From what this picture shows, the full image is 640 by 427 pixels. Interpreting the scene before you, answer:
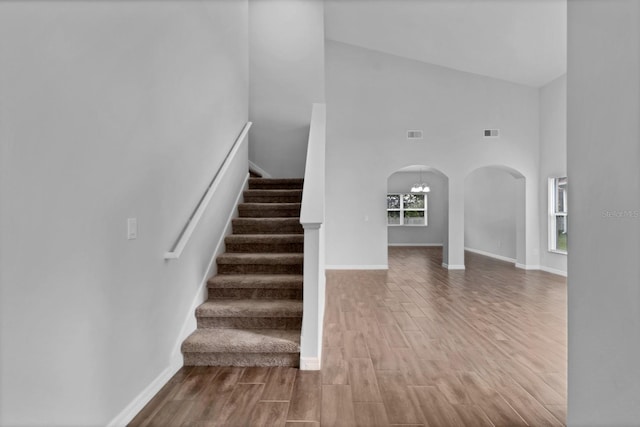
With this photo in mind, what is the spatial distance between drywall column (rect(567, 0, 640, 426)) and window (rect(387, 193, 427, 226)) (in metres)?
12.2

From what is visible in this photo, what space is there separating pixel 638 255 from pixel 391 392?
1.64 meters

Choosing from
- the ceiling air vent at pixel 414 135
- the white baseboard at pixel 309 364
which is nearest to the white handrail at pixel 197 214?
the white baseboard at pixel 309 364

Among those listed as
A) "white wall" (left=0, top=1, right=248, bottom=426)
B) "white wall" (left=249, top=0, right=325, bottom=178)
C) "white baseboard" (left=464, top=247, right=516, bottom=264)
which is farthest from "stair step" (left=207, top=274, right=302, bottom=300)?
"white baseboard" (left=464, top=247, right=516, bottom=264)

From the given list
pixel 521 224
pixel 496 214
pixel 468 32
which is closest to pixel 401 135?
pixel 468 32

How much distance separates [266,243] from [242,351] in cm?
129

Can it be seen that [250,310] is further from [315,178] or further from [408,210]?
[408,210]

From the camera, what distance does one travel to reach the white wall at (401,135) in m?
7.92

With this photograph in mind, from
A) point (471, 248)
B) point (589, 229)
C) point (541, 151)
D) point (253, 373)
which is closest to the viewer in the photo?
point (589, 229)

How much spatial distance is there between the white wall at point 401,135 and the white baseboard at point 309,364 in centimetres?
521

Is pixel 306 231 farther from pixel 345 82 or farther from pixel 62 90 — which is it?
pixel 345 82

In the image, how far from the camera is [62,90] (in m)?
1.53

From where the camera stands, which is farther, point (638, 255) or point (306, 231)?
point (306, 231)

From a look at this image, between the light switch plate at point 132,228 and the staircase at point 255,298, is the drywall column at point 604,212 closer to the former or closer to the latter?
the staircase at point 255,298

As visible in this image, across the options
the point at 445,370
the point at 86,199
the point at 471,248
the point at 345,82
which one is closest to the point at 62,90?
the point at 86,199
